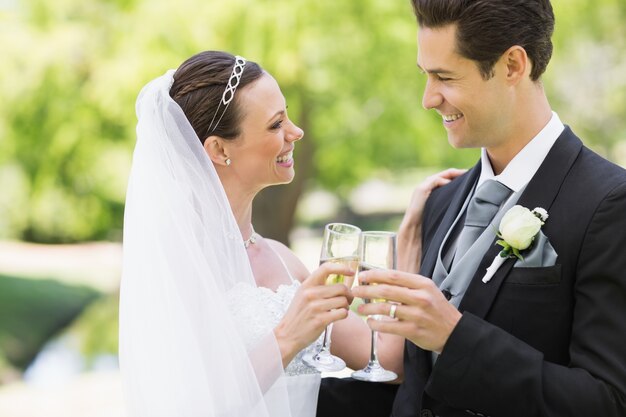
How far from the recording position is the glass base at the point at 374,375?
292cm

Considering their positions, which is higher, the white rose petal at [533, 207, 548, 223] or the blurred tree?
the white rose petal at [533, 207, 548, 223]

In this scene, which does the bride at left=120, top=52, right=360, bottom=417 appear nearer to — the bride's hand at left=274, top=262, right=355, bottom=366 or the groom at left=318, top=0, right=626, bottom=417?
the bride's hand at left=274, top=262, right=355, bottom=366

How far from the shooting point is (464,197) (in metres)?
3.35

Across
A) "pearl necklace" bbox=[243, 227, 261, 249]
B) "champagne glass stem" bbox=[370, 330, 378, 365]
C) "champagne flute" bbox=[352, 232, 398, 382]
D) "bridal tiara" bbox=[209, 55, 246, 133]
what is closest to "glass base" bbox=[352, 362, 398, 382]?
"champagne glass stem" bbox=[370, 330, 378, 365]

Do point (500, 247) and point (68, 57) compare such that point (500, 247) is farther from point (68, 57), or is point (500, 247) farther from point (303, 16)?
point (68, 57)

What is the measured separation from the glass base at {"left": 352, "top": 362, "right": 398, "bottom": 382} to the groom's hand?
0.36 meters

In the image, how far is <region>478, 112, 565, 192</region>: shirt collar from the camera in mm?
3020

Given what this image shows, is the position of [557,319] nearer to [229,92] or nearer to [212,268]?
[212,268]

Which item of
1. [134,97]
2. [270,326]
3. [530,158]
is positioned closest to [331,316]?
[270,326]

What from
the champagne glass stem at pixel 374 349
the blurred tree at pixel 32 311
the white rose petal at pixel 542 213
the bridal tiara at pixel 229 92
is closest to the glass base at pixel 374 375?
the champagne glass stem at pixel 374 349

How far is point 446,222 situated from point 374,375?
2.43 ft

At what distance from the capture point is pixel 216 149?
3535 millimetres

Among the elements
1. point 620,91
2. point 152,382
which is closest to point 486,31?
point 152,382

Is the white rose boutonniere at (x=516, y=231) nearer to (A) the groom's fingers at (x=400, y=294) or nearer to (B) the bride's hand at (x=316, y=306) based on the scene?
(A) the groom's fingers at (x=400, y=294)
